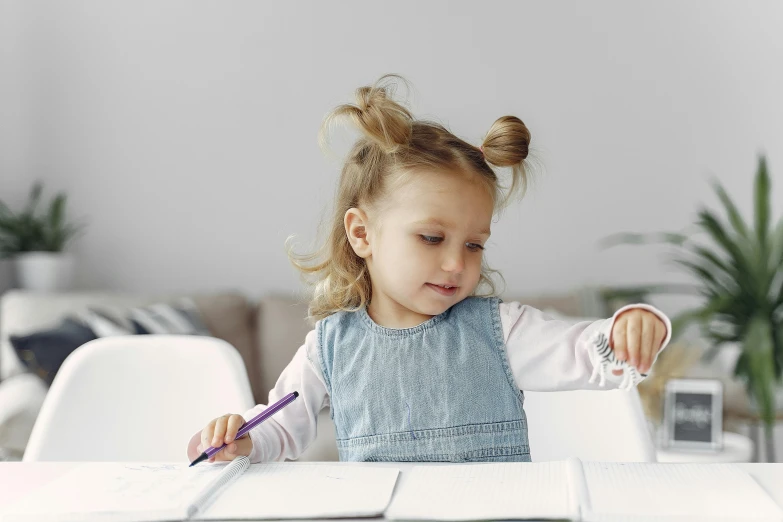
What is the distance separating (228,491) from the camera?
72 cm

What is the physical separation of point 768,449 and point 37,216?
275 centimetres

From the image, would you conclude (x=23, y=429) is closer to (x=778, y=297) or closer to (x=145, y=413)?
(x=145, y=413)

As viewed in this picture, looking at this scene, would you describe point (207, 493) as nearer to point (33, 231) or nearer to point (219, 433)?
point (219, 433)

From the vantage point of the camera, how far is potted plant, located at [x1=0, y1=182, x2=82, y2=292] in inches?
120

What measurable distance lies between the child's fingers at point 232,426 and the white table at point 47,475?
0.12m

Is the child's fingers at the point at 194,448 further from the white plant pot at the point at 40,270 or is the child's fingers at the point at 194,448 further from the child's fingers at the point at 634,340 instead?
the white plant pot at the point at 40,270

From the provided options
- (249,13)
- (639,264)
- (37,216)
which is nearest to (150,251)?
(37,216)

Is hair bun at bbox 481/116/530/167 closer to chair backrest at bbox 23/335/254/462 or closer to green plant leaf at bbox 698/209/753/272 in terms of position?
chair backrest at bbox 23/335/254/462

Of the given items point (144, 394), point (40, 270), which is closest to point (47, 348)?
point (40, 270)

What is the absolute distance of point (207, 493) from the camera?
2.29 feet

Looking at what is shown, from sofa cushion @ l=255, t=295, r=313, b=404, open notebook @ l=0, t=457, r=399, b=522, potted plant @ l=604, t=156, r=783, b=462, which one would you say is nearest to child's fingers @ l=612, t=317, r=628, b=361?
open notebook @ l=0, t=457, r=399, b=522

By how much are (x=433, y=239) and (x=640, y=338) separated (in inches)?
12.0

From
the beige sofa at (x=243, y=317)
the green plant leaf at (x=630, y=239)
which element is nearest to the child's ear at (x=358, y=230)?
the beige sofa at (x=243, y=317)

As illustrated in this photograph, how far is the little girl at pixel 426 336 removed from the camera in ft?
3.22
